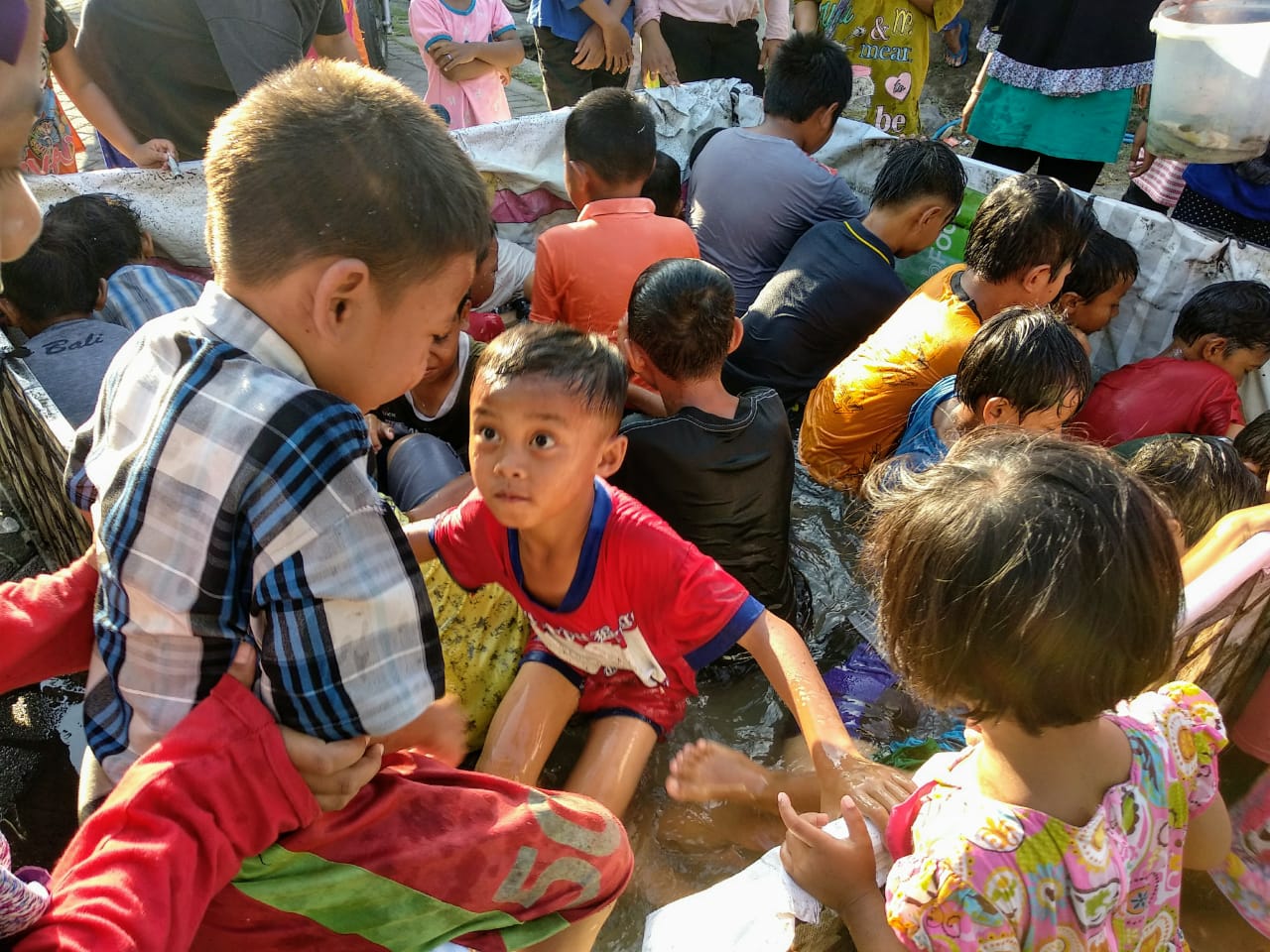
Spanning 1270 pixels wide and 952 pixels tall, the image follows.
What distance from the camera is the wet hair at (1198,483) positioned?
2.09 metres

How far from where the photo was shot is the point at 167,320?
48.1 inches

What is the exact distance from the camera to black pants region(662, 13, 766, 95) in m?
5.30

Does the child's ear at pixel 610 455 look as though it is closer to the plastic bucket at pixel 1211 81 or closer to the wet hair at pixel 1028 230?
the wet hair at pixel 1028 230

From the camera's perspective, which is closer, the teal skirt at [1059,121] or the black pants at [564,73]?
the teal skirt at [1059,121]

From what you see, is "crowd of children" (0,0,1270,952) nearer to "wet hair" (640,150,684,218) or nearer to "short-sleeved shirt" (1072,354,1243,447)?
"short-sleeved shirt" (1072,354,1243,447)

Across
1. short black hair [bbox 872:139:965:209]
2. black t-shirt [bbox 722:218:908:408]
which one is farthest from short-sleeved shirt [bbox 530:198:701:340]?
short black hair [bbox 872:139:965:209]

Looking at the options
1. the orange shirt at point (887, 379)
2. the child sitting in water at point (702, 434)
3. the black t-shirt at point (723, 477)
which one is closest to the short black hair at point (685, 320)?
the child sitting in water at point (702, 434)

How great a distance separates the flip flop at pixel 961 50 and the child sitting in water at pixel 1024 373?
587cm

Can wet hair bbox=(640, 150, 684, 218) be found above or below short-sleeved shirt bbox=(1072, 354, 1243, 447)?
above

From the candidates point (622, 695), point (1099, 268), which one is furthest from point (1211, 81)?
point (622, 695)

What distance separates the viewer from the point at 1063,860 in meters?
1.16

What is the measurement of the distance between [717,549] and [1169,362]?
5.94 feet

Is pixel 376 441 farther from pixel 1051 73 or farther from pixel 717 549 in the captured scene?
pixel 1051 73

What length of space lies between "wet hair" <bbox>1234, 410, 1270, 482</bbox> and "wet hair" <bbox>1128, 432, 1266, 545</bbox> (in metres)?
0.45
